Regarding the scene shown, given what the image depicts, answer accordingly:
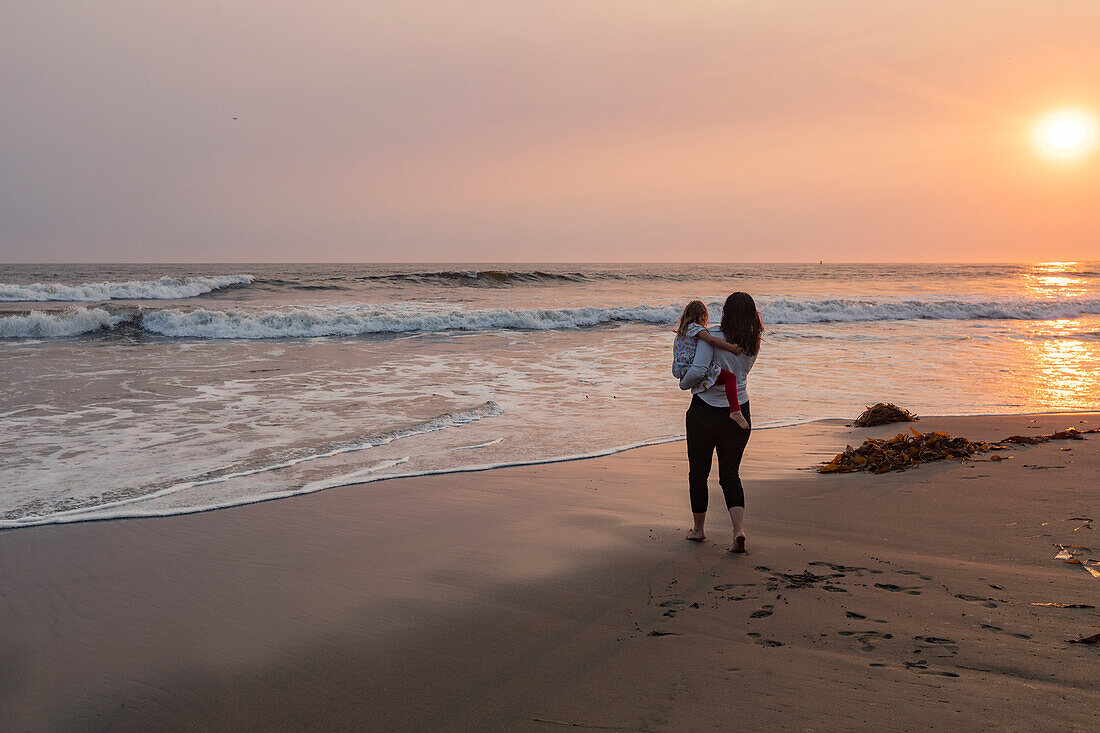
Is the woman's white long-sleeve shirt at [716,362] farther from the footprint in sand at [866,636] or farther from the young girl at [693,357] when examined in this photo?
the footprint in sand at [866,636]

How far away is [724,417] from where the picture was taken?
4.47 m

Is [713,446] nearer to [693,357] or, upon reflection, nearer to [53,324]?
[693,357]

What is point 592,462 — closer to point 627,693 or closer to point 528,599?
point 528,599

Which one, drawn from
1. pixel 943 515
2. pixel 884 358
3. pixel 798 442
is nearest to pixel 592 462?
pixel 798 442

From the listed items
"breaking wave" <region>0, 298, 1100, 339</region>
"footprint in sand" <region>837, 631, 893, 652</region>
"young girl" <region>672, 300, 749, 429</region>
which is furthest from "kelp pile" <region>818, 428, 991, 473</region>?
"breaking wave" <region>0, 298, 1100, 339</region>

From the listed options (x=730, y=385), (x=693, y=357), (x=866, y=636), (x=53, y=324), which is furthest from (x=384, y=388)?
(x=53, y=324)

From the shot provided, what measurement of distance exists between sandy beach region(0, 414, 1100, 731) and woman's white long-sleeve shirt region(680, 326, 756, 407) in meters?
0.91

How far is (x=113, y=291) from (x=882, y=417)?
32.9 m

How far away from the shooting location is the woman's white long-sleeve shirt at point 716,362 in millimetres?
4332

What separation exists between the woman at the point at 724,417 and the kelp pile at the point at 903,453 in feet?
6.78

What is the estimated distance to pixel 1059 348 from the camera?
676 inches

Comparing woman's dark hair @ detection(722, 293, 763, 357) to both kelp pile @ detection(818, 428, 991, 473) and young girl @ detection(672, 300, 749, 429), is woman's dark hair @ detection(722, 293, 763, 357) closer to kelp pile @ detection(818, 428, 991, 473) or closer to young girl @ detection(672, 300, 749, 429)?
young girl @ detection(672, 300, 749, 429)

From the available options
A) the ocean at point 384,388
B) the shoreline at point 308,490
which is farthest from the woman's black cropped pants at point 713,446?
the ocean at point 384,388

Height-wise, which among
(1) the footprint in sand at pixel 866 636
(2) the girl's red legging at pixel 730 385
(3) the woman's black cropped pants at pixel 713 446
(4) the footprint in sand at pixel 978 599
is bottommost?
(1) the footprint in sand at pixel 866 636
